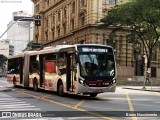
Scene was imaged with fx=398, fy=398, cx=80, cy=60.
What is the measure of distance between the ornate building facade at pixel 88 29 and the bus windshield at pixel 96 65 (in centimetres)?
4857

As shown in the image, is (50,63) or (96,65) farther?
(50,63)

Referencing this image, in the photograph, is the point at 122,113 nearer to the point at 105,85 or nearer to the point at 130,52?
the point at 105,85

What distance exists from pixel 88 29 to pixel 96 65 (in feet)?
171

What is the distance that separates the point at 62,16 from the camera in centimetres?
9206

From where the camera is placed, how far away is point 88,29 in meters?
73.6

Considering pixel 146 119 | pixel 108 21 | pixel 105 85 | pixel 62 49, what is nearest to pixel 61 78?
pixel 62 49

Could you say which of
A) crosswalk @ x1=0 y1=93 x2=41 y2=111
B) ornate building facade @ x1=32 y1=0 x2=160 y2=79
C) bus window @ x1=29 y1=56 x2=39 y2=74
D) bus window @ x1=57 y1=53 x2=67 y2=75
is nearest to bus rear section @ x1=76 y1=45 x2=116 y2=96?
bus window @ x1=57 y1=53 x2=67 y2=75

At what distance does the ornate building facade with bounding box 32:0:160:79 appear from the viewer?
73.2m

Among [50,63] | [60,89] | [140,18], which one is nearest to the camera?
[60,89]

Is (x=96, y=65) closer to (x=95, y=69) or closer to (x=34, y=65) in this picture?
(x=95, y=69)

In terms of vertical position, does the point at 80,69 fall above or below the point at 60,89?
above

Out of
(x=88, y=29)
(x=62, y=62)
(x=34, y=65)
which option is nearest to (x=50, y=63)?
(x=62, y=62)

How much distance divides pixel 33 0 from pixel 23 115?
104490 millimetres

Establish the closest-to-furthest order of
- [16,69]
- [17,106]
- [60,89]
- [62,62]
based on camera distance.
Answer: [17,106] < [62,62] < [60,89] < [16,69]
